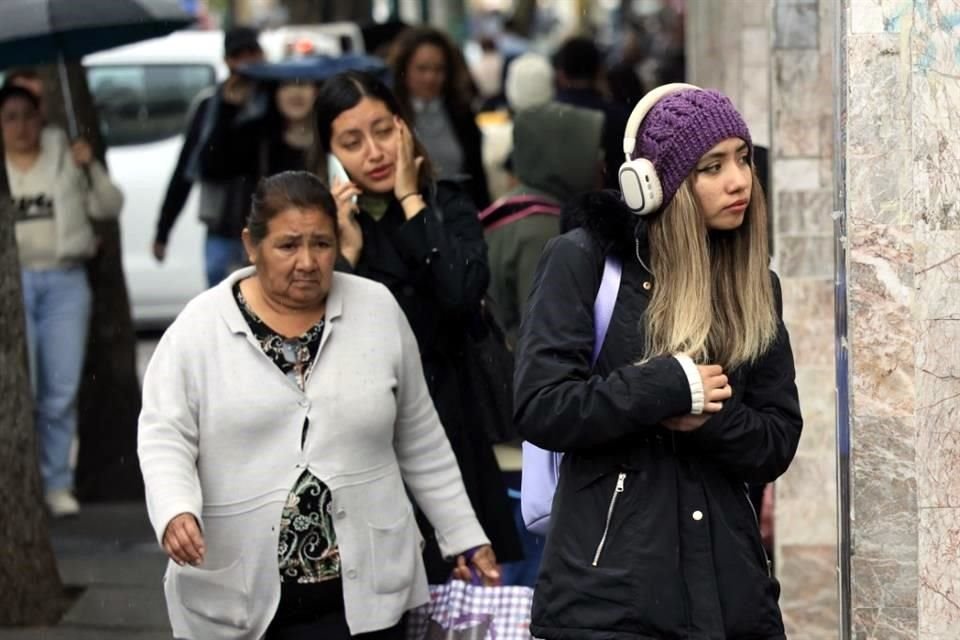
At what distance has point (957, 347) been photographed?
492 centimetres

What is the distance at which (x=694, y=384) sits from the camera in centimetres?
415

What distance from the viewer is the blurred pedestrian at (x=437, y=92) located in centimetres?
1057

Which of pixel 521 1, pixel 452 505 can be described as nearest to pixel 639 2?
pixel 521 1

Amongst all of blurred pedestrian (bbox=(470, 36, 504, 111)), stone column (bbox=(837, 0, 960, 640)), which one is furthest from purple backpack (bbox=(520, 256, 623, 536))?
blurred pedestrian (bbox=(470, 36, 504, 111))

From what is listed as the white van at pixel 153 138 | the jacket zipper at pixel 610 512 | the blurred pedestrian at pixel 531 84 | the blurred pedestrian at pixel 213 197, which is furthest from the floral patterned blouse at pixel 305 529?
the white van at pixel 153 138

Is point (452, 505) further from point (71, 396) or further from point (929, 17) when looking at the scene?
point (71, 396)

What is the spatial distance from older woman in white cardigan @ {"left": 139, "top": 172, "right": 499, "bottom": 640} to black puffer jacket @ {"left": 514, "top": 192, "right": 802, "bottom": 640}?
92 centimetres

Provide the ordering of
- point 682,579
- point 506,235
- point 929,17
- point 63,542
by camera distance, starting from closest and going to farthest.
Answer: point 682,579 < point 929,17 < point 506,235 < point 63,542

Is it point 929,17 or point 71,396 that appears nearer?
point 929,17

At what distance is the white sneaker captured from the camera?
32.1 feet

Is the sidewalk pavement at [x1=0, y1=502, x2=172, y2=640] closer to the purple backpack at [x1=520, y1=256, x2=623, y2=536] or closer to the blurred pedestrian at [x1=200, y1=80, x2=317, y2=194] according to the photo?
→ the blurred pedestrian at [x1=200, y1=80, x2=317, y2=194]

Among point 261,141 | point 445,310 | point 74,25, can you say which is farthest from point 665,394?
point 261,141

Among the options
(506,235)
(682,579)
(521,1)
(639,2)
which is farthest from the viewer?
(639,2)

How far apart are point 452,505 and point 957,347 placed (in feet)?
4.41
